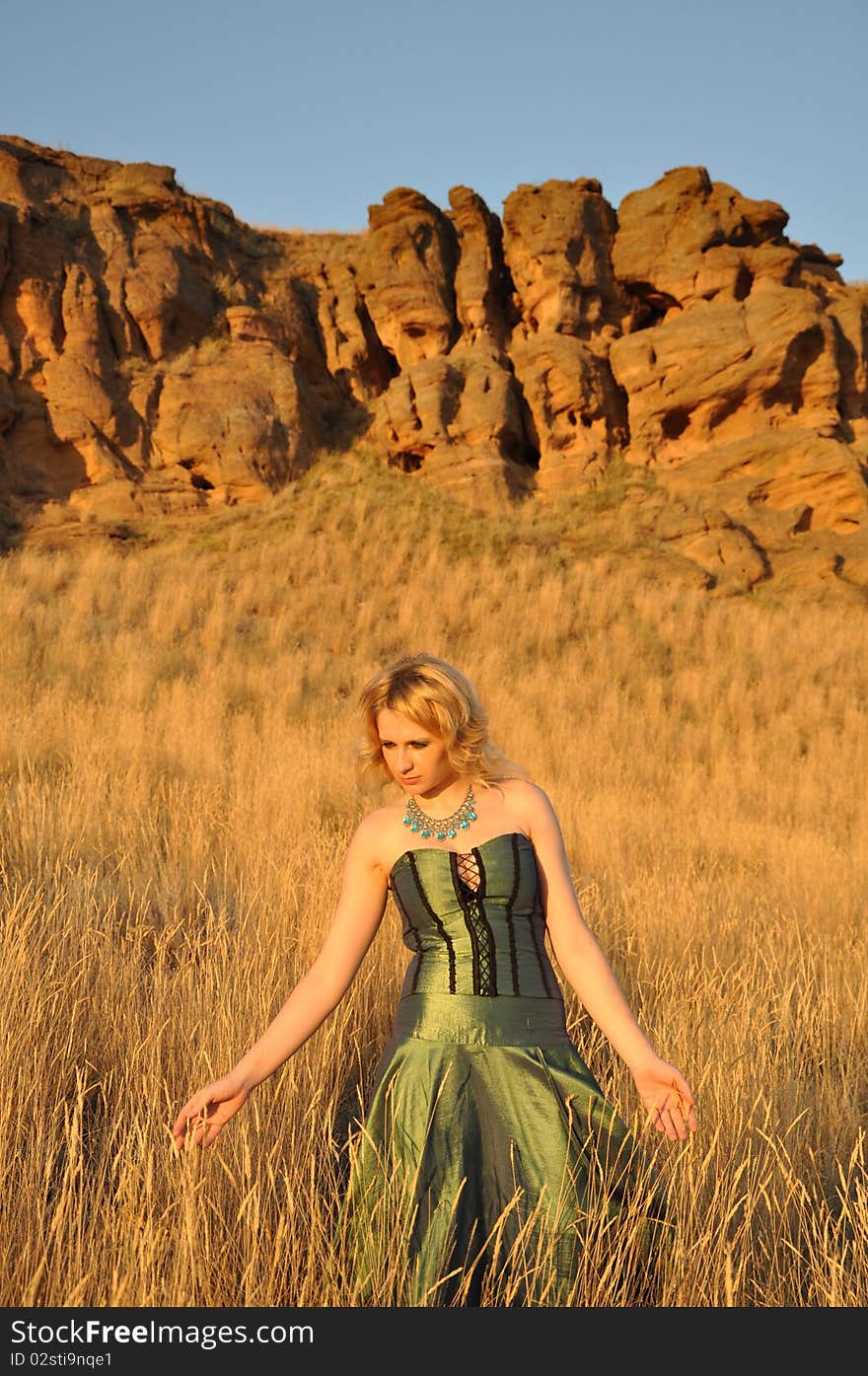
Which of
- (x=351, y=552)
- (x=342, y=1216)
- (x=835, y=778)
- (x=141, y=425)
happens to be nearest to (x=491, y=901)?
(x=342, y=1216)

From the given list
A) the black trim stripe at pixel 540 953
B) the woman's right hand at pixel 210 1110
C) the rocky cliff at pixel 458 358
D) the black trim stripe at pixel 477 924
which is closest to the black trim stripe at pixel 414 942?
the black trim stripe at pixel 477 924

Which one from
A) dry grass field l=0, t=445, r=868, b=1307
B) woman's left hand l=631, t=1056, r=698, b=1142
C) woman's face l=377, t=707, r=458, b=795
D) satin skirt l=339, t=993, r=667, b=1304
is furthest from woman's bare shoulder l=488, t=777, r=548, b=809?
dry grass field l=0, t=445, r=868, b=1307

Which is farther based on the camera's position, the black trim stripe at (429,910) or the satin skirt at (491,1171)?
the black trim stripe at (429,910)

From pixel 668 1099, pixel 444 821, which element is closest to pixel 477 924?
pixel 444 821

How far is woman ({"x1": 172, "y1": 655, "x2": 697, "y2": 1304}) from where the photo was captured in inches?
72.4

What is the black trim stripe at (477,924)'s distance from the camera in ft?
6.69

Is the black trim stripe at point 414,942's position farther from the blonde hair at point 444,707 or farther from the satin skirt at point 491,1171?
the blonde hair at point 444,707

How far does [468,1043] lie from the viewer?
1.99 m

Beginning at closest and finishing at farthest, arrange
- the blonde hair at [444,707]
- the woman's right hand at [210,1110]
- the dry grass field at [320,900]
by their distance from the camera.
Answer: the woman's right hand at [210,1110], the dry grass field at [320,900], the blonde hair at [444,707]

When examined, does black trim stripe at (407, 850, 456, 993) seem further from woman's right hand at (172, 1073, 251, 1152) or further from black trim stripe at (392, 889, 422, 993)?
woman's right hand at (172, 1073, 251, 1152)

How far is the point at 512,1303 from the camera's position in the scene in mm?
1804

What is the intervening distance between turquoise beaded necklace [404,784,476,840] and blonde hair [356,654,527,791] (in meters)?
0.08

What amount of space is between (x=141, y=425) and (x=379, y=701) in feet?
66.6

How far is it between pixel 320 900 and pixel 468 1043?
7.72 ft
